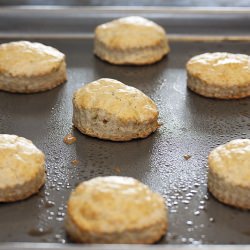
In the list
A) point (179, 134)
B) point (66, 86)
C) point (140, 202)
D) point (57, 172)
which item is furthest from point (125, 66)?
point (140, 202)

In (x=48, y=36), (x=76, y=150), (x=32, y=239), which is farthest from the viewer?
(x=48, y=36)

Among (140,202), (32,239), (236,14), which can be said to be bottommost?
(32,239)

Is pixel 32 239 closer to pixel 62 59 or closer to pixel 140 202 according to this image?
pixel 140 202

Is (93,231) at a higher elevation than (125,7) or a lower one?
lower

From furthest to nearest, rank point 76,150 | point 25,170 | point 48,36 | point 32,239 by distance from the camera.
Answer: point 48,36 → point 76,150 → point 25,170 → point 32,239

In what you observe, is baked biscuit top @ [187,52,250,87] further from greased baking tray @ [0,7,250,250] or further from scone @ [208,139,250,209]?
scone @ [208,139,250,209]

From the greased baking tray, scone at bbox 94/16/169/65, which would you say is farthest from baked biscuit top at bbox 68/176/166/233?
scone at bbox 94/16/169/65

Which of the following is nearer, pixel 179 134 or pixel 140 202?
pixel 140 202
